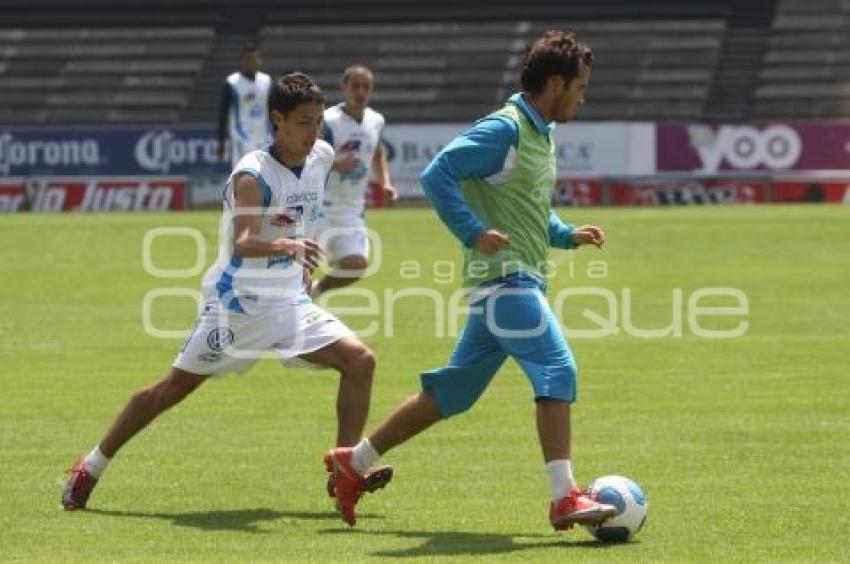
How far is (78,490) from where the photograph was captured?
980 centimetres

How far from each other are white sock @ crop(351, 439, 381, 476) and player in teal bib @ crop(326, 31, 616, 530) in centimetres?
33

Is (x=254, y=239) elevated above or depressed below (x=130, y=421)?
above

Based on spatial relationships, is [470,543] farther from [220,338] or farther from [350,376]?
[220,338]

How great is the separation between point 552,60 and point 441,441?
3.63 metres

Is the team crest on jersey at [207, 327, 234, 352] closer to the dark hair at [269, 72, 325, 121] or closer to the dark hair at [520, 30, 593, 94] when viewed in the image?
the dark hair at [269, 72, 325, 121]

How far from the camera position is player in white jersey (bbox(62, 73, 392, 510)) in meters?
9.58

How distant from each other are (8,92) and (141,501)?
1751 inches

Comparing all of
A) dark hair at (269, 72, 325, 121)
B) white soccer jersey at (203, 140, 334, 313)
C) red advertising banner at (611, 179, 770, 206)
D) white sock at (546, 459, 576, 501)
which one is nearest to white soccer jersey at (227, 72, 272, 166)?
red advertising banner at (611, 179, 770, 206)

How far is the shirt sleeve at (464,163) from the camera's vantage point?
28.7ft

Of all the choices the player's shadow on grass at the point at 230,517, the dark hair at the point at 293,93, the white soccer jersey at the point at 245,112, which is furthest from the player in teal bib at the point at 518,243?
the white soccer jersey at the point at 245,112

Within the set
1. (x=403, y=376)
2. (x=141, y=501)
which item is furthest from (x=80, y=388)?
(x=141, y=501)

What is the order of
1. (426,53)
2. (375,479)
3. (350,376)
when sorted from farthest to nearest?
(426,53) < (350,376) < (375,479)

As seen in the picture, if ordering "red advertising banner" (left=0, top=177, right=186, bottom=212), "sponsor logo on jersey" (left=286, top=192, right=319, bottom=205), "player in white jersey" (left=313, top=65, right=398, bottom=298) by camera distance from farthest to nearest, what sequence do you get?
"red advertising banner" (left=0, top=177, right=186, bottom=212) → "player in white jersey" (left=313, top=65, right=398, bottom=298) → "sponsor logo on jersey" (left=286, top=192, right=319, bottom=205)

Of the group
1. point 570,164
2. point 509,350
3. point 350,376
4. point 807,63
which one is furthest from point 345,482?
point 807,63
